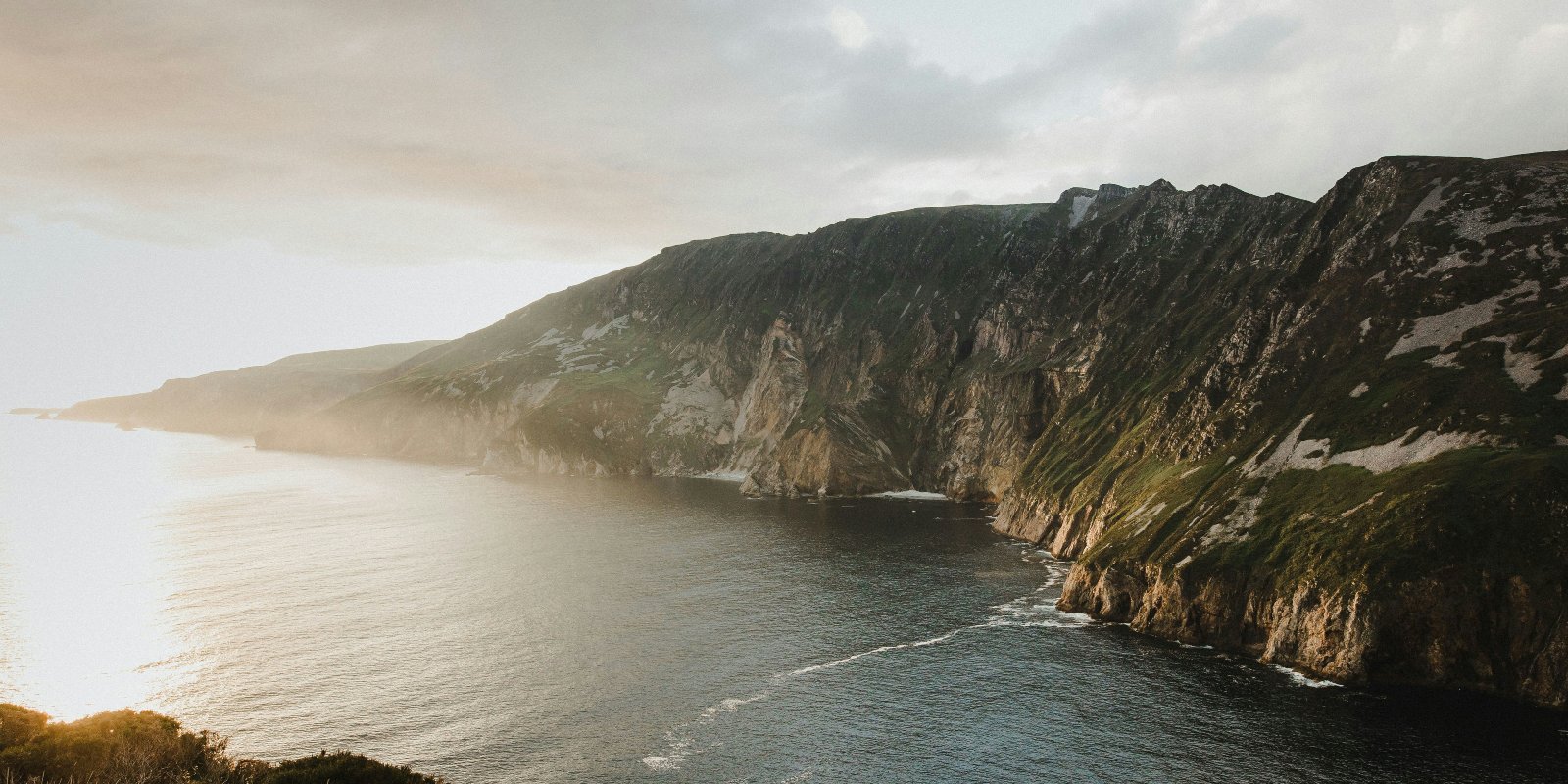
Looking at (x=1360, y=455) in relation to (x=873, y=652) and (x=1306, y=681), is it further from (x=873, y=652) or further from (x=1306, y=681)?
(x=873, y=652)

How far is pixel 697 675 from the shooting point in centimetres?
8706

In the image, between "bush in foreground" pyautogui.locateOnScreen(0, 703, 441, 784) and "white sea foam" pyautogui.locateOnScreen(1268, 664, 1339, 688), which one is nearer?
"bush in foreground" pyautogui.locateOnScreen(0, 703, 441, 784)

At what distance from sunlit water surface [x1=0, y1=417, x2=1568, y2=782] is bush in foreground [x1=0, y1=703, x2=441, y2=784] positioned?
10.9 m

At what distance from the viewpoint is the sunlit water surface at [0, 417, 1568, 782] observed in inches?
2625

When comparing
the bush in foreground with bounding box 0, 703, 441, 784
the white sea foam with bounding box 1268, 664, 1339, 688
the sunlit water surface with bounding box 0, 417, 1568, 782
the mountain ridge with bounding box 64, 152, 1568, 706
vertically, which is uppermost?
the mountain ridge with bounding box 64, 152, 1568, 706

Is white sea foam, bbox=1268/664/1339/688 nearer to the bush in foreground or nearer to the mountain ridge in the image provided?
the mountain ridge

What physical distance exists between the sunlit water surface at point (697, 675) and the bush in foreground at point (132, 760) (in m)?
10.9

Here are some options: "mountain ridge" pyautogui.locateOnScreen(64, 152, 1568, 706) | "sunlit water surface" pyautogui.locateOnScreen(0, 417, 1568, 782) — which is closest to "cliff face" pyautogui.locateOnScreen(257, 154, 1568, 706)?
"mountain ridge" pyautogui.locateOnScreen(64, 152, 1568, 706)

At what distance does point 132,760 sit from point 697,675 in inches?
1887

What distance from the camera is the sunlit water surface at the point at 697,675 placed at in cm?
6669

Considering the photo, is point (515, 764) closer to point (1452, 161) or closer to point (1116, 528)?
point (1116, 528)

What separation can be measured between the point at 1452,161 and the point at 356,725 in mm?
194127

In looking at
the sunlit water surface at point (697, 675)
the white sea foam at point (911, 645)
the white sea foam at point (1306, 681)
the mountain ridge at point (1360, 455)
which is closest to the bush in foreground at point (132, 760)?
the sunlit water surface at point (697, 675)

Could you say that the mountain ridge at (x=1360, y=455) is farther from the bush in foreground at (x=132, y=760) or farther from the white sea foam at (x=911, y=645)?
the bush in foreground at (x=132, y=760)
